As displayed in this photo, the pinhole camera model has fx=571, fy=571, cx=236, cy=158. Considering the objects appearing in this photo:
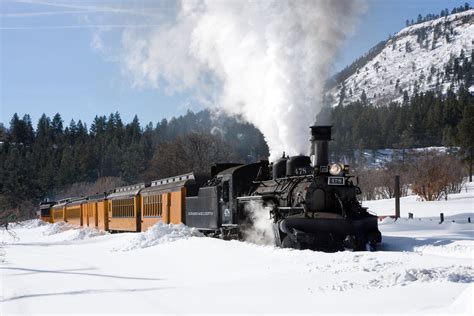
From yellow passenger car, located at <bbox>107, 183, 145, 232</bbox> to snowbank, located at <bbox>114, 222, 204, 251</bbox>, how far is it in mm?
7954

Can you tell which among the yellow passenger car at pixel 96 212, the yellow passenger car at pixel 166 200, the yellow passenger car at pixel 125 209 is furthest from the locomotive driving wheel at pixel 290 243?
the yellow passenger car at pixel 96 212

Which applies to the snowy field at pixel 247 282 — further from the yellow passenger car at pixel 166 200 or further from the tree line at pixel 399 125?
the tree line at pixel 399 125

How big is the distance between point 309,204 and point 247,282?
493 cm

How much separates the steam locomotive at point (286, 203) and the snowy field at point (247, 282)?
1.04m

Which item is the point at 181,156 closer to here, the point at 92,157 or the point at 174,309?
the point at 92,157

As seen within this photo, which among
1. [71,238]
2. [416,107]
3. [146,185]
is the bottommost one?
[71,238]

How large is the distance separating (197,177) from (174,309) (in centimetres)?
1399

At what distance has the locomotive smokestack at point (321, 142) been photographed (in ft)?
48.6

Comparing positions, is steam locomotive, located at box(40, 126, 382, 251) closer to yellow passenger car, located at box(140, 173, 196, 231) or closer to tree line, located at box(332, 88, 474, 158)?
yellow passenger car, located at box(140, 173, 196, 231)

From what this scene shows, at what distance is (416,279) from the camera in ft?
28.4

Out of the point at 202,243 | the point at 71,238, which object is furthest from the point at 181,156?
the point at 202,243

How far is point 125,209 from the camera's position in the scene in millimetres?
29344

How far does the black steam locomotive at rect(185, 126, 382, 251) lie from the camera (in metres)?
13.9

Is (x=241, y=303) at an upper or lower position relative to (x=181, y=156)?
lower
